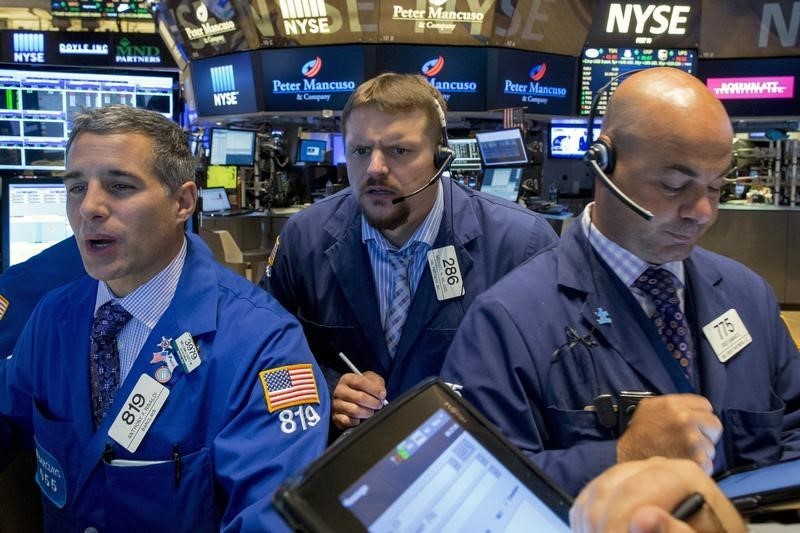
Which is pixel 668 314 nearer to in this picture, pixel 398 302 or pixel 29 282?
pixel 398 302

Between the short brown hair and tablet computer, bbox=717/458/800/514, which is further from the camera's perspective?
the short brown hair

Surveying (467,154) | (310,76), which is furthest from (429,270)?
(310,76)

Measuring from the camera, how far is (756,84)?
797cm

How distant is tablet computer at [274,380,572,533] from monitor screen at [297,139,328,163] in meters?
9.88

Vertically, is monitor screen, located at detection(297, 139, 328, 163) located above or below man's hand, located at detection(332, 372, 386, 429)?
above

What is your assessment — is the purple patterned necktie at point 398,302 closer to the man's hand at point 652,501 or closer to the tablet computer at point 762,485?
the tablet computer at point 762,485

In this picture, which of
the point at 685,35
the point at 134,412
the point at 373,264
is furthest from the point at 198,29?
the point at 134,412

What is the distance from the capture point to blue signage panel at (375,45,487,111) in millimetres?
7637

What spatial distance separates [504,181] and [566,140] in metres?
3.54

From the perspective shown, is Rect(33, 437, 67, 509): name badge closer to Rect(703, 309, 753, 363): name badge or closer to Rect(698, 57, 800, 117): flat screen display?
A: Rect(703, 309, 753, 363): name badge

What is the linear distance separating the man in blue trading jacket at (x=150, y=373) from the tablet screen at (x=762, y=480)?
70 centimetres

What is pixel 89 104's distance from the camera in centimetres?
326

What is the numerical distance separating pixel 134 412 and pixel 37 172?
2.54 m

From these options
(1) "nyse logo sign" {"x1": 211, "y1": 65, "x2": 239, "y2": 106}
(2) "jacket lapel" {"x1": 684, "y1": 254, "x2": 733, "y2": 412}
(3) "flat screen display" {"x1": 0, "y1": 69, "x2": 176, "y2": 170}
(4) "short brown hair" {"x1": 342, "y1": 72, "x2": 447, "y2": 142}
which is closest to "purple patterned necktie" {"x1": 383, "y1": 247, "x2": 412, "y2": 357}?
(4) "short brown hair" {"x1": 342, "y1": 72, "x2": 447, "y2": 142}
